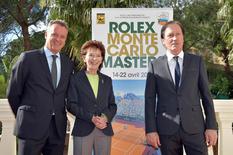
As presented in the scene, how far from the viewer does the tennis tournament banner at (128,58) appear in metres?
4.71

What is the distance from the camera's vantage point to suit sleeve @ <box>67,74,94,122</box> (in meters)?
3.46

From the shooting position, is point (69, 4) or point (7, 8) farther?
point (7, 8)

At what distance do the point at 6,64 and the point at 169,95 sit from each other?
14107 millimetres

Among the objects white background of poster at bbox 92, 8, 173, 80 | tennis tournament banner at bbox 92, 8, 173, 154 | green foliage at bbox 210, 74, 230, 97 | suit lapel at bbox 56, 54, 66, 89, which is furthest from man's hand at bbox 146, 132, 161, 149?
green foliage at bbox 210, 74, 230, 97

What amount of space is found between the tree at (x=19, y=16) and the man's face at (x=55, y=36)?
13726 millimetres

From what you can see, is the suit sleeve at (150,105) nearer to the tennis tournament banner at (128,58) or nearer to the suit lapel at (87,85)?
the suit lapel at (87,85)

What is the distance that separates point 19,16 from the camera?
722 inches

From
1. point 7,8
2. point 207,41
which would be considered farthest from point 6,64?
point 207,41

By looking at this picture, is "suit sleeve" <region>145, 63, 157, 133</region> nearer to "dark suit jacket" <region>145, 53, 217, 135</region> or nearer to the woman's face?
"dark suit jacket" <region>145, 53, 217, 135</region>

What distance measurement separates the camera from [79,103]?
3.54 meters

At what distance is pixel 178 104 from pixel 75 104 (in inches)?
36.0

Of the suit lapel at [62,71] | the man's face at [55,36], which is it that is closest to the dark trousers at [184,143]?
the suit lapel at [62,71]

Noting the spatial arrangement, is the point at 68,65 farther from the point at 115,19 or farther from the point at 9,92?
the point at 115,19

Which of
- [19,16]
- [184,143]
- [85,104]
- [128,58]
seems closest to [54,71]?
[85,104]
